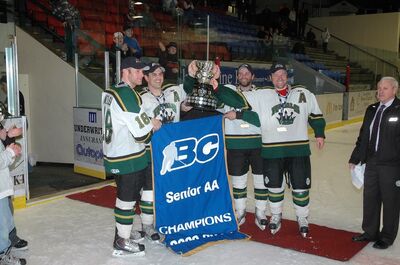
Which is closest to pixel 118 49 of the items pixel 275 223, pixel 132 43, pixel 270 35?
pixel 132 43

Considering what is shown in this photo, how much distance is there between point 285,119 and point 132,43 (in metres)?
3.66

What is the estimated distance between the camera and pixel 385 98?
137 inches

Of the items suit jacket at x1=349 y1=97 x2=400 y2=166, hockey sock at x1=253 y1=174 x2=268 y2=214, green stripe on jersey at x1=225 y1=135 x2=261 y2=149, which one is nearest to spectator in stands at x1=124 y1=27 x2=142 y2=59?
green stripe on jersey at x1=225 y1=135 x2=261 y2=149

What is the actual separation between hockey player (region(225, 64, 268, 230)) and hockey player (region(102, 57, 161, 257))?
809mm

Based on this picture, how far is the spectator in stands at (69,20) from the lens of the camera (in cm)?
674

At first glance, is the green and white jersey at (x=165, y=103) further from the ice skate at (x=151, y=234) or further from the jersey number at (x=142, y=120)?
the ice skate at (x=151, y=234)

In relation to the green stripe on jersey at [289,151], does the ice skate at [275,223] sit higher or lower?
lower

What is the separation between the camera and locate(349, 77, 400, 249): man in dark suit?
345cm

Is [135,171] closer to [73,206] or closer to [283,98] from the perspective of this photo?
[283,98]

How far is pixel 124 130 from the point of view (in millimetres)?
3186

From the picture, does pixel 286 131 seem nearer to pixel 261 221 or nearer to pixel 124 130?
pixel 261 221

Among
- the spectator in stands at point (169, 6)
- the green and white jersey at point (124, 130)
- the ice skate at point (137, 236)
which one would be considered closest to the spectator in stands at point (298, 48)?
the spectator in stands at point (169, 6)

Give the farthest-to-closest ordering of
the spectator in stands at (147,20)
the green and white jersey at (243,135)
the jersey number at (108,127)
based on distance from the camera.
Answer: the spectator in stands at (147,20) → the green and white jersey at (243,135) → the jersey number at (108,127)

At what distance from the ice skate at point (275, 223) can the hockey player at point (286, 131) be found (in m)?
0.19
